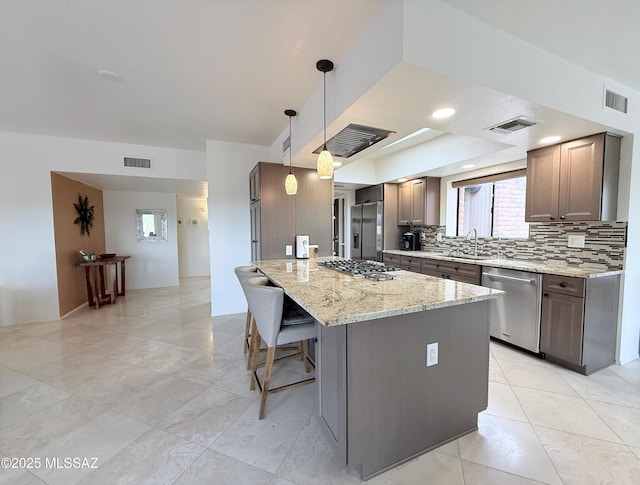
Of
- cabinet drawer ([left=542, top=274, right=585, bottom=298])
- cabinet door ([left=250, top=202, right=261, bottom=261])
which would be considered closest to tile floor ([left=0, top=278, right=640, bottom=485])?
cabinet drawer ([left=542, top=274, right=585, bottom=298])

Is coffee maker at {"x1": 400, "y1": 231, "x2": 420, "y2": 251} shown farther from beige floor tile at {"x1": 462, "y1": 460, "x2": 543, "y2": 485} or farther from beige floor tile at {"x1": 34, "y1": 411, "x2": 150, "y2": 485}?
beige floor tile at {"x1": 34, "y1": 411, "x2": 150, "y2": 485}

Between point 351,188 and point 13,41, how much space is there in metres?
4.58

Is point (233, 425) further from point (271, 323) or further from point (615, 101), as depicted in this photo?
point (615, 101)

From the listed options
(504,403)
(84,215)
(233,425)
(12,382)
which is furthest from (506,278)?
(84,215)

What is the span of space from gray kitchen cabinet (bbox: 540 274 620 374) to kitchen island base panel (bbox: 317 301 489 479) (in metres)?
1.34

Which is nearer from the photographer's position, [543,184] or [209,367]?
[209,367]

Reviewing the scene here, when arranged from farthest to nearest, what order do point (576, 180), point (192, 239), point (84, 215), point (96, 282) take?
1. point (192, 239)
2. point (84, 215)
3. point (96, 282)
4. point (576, 180)

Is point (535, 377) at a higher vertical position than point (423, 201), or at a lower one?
lower

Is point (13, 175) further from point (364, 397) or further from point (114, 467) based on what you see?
point (364, 397)

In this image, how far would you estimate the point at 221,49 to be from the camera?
1910 mm

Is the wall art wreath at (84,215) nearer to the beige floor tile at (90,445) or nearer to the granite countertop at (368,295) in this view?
the beige floor tile at (90,445)

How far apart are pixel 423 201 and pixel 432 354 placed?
3300 millimetres

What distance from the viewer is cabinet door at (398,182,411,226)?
459 centimetres

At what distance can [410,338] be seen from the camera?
4.55ft
